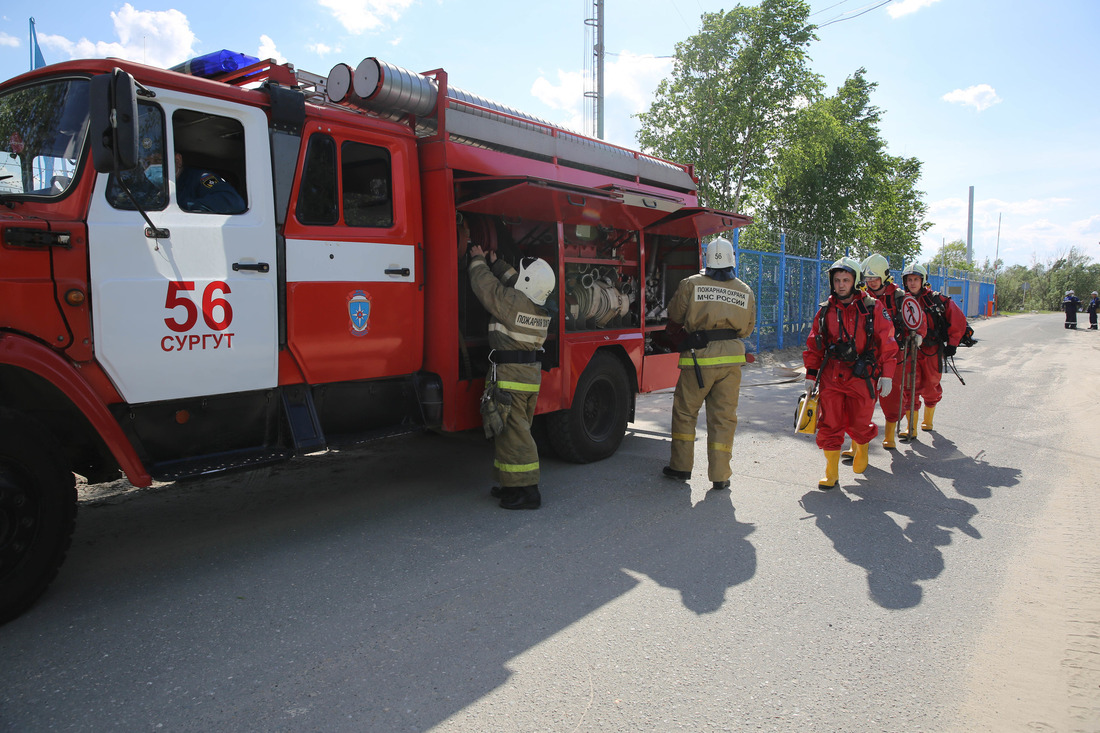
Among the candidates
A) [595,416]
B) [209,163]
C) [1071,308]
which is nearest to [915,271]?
[595,416]

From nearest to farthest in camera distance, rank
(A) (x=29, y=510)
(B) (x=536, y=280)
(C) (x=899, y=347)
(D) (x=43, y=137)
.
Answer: (A) (x=29, y=510), (D) (x=43, y=137), (B) (x=536, y=280), (C) (x=899, y=347)

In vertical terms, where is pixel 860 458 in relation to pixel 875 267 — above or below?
below

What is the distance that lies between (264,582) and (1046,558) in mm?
4371

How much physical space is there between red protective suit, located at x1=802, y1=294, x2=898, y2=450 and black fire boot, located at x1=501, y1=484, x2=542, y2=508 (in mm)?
2328

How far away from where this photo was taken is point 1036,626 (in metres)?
3.19

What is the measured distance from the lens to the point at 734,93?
46.9 ft

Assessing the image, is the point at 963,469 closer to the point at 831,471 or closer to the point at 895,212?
the point at 831,471

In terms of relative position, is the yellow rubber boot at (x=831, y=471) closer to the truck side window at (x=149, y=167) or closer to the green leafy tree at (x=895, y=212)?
the truck side window at (x=149, y=167)

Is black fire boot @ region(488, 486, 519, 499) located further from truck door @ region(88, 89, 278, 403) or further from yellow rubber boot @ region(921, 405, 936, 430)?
yellow rubber boot @ region(921, 405, 936, 430)

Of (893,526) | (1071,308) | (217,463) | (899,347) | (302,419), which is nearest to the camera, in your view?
(217,463)

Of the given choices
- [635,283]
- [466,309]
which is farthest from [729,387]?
[466,309]

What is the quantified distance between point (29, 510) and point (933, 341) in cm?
755

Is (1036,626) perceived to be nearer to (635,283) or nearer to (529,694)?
(529,694)

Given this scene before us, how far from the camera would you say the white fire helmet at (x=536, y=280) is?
15.4 ft
